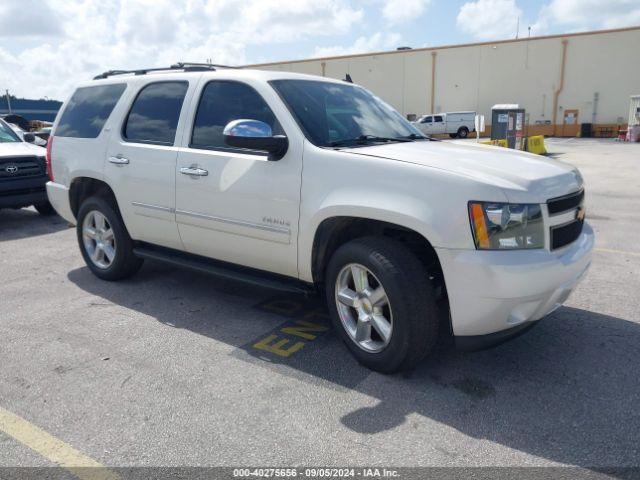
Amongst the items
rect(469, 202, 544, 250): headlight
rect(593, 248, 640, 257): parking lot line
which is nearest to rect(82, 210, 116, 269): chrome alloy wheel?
rect(469, 202, 544, 250): headlight

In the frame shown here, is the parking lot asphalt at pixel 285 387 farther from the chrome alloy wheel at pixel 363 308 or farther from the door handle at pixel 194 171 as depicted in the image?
the door handle at pixel 194 171

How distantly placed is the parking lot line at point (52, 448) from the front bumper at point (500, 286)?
1.98 m

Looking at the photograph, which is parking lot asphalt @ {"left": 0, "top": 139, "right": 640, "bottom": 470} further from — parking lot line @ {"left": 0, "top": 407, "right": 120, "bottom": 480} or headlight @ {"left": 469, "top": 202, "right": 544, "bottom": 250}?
headlight @ {"left": 469, "top": 202, "right": 544, "bottom": 250}

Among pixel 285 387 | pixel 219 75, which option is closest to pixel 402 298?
pixel 285 387

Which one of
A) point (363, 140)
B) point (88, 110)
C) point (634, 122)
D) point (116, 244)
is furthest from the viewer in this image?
point (634, 122)

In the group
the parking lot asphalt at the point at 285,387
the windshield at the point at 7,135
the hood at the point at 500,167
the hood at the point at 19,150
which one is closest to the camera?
the parking lot asphalt at the point at 285,387

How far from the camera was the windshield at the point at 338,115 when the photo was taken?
12.3 feet

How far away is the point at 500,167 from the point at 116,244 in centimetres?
365

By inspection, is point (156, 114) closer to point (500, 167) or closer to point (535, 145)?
point (500, 167)

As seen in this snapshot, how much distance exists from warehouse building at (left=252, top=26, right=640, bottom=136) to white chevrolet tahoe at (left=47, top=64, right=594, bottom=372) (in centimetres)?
3687

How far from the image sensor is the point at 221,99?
4.21 m

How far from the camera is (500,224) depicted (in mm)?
2896

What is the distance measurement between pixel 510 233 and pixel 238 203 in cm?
194

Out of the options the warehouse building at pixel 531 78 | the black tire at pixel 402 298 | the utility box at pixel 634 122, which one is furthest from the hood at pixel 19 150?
the warehouse building at pixel 531 78
